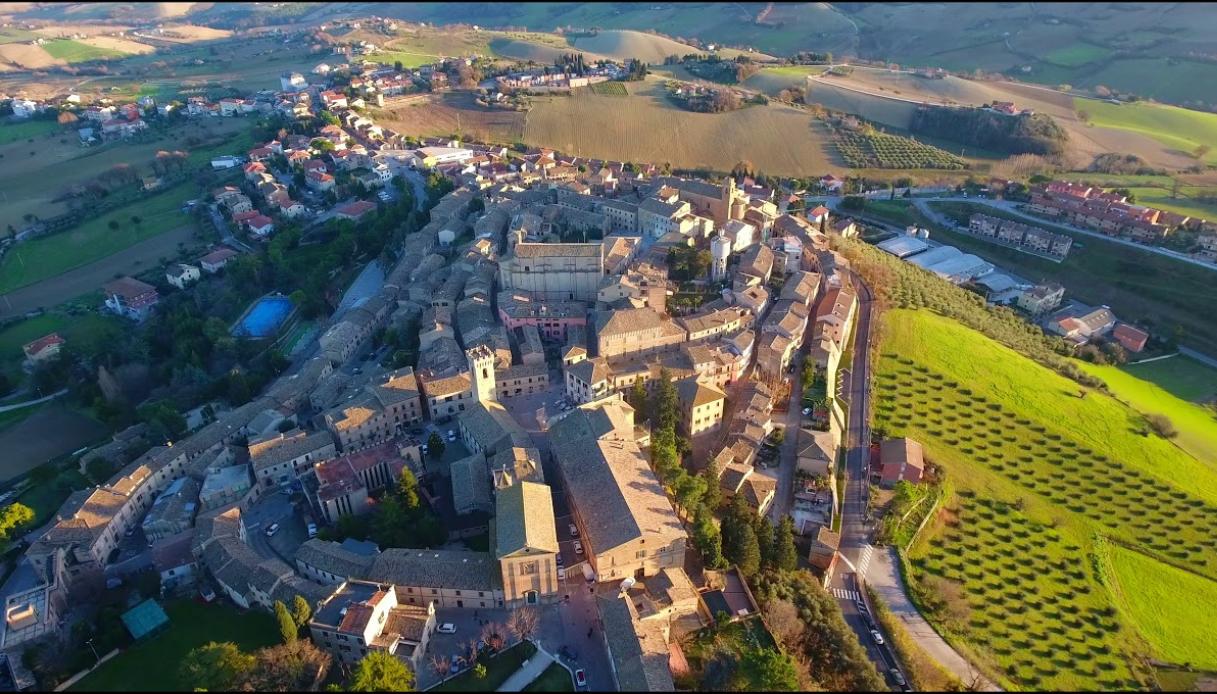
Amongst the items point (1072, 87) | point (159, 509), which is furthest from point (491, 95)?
point (1072, 87)

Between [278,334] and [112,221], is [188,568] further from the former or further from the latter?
[112,221]

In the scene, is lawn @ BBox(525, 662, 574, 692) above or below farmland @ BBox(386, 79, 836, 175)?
below

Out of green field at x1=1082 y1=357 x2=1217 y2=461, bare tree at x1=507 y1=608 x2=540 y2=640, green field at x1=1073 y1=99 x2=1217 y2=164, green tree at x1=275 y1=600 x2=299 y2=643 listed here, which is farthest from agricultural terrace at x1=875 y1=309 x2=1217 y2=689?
green field at x1=1073 y1=99 x2=1217 y2=164

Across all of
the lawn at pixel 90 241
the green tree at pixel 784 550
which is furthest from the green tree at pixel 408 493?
the lawn at pixel 90 241

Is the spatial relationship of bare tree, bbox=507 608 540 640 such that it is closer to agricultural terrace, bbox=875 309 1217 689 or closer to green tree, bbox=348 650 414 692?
green tree, bbox=348 650 414 692

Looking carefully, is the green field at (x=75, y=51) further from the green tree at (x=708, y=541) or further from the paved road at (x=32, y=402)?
the green tree at (x=708, y=541)

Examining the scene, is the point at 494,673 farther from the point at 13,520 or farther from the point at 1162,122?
the point at 1162,122
